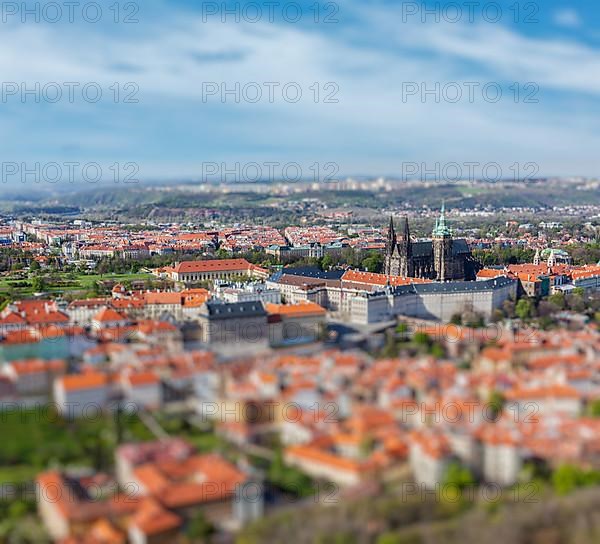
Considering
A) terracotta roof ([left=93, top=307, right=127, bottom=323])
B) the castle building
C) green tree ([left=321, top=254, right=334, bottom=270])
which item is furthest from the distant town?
green tree ([left=321, top=254, right=334, bottom=270])

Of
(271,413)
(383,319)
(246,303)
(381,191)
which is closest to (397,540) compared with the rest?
(271,413)

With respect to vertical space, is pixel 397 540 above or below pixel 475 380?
below

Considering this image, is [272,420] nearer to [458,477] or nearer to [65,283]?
[458,477]

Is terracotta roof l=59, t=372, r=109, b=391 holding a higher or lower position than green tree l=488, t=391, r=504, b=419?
higher

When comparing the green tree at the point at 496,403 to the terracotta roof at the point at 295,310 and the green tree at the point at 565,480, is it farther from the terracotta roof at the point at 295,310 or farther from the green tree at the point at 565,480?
the terracotta roof at the point at 295,310

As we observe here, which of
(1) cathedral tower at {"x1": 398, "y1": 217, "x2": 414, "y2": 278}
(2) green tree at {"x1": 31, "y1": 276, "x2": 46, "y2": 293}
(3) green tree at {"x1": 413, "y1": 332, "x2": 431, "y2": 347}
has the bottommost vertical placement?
(2) green tree at {"x1": 31, "y1": 276, "x2": 46, "y2": 293}

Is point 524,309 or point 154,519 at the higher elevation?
point 524,309

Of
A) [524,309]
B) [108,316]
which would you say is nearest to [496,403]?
[108,316]

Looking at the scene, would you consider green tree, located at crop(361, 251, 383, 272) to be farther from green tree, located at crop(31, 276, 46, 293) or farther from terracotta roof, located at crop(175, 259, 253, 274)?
green tree, located at crop(31, 276, 46, 293)

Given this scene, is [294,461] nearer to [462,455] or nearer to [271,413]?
[271,413]
